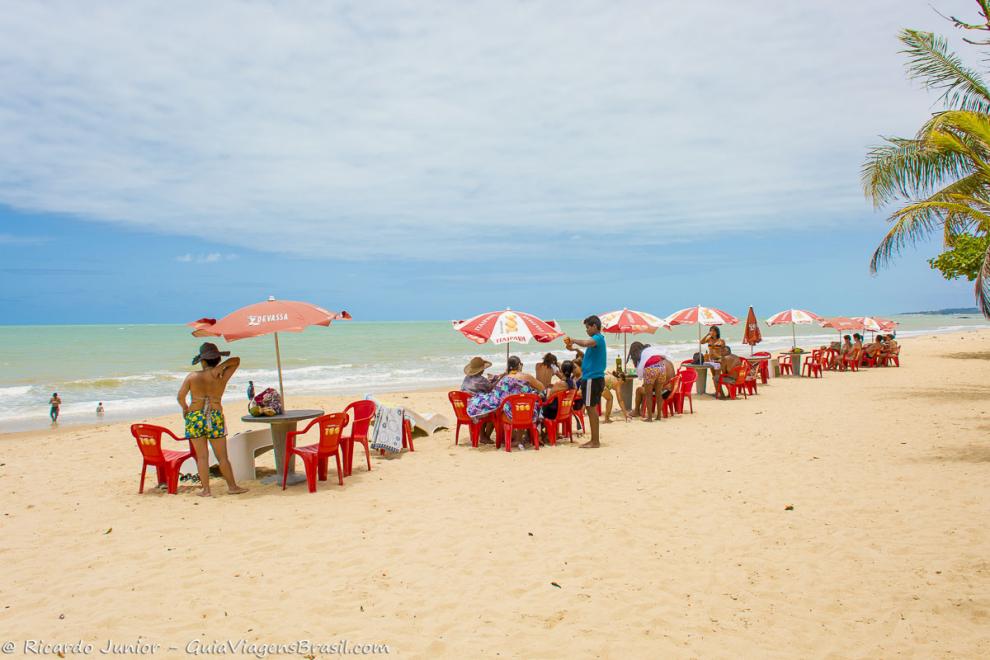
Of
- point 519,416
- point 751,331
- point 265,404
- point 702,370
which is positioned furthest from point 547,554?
point 751,331

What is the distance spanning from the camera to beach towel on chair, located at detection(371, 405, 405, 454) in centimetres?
830

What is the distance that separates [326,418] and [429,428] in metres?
3.56

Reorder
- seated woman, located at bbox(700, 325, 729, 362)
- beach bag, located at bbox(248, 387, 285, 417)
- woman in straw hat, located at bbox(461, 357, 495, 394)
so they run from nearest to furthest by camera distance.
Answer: beach bag, located at bbox(248, 387, 285, 417) → woman in straw hat, located at bbox(461, 357, 495, 394) → seated woman, located at bbox(700, 325, 729, 362)

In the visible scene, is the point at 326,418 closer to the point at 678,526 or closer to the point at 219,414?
the point at 219,414

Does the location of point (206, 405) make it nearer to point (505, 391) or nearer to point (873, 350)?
point (505, 391)

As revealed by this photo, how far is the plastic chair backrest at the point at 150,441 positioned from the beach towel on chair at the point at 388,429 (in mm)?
2575

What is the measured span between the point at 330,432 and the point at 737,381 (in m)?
9.24

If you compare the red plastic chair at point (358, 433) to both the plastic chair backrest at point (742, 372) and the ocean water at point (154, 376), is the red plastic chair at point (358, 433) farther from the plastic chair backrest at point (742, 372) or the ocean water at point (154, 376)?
the ocean water at point (154, 376)

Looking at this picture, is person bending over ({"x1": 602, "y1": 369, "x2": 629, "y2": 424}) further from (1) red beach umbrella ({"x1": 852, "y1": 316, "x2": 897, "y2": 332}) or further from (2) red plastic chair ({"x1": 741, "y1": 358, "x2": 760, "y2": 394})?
(1) red beach umbrella ({"x1": 852, "y1": 316, "x2": 897, "y2": 332})

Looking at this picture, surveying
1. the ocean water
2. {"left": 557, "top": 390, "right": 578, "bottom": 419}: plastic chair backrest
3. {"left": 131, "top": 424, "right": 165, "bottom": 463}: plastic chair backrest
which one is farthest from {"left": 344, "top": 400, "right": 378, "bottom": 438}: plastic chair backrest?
the ocean water

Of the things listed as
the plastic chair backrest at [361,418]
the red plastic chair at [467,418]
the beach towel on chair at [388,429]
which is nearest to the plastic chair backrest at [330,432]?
the plastic chair backrest at [361,418]

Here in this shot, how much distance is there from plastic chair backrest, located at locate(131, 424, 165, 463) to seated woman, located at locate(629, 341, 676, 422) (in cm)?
697

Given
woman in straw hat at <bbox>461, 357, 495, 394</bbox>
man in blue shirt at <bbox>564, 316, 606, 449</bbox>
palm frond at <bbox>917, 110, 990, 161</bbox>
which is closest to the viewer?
man in blue shirt at <bbox>564, 316, 606, 449</bbox>

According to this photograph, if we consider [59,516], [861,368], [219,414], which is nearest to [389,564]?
[219,414]
